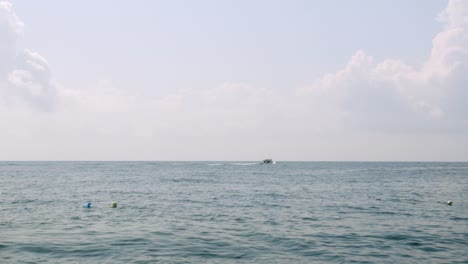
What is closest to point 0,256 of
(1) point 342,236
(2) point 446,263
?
(1) point 342,236

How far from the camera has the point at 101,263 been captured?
21016mm

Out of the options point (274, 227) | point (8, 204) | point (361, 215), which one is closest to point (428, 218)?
point (361, 215)

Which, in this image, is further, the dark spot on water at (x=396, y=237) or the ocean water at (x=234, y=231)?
the dark spot on water at (x=396, y=237)

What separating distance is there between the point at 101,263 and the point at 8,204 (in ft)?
97.8

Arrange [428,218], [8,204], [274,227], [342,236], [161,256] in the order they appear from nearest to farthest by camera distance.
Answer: [161,256] → [342,236] → [274,227] → [428,218] → [8,204]

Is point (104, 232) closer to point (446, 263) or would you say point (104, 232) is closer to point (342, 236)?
point (342, 236)

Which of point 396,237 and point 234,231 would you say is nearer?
point 396,237

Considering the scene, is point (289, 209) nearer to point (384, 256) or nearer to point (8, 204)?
point (384, 256)

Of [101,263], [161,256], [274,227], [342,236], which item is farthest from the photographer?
[274,227]

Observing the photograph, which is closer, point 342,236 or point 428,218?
point 342,236

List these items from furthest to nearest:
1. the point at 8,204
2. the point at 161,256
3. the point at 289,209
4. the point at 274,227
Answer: the point at 8,204, the point at 289,209, the point at 274,227, the point at 161,256

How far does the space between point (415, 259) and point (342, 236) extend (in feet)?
20.2

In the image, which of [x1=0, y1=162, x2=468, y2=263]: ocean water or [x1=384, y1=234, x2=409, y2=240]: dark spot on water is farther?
[x1=384, y1=234, x2=409, y2=240]: dark spot on water

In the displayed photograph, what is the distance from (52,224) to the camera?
32.0m
